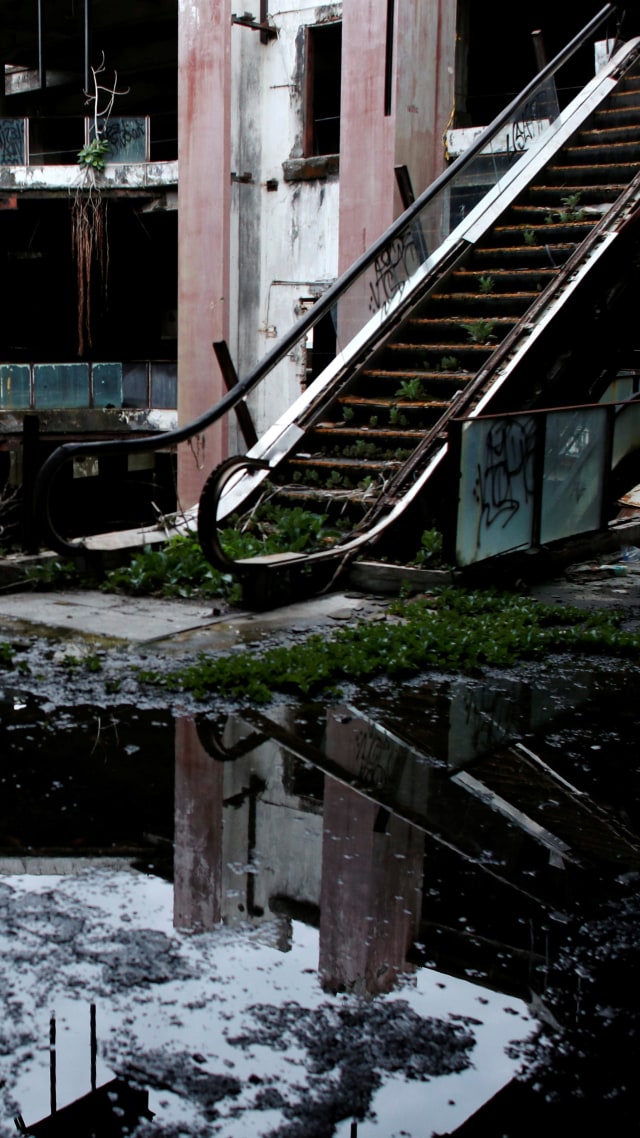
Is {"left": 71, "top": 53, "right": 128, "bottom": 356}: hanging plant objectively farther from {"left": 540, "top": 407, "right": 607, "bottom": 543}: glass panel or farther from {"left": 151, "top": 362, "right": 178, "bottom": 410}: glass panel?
{"left": 540, "top": 407, "right": 607, "bottom": 543}: glass panel

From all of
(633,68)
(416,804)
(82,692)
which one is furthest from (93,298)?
(416,804)

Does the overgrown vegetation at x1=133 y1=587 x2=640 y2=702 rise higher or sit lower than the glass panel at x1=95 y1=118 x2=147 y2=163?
lower

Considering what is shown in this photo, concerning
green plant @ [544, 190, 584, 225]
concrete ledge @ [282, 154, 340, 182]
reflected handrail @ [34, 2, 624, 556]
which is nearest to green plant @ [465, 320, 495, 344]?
reflected handrail @ [34, 2, 624, 556]

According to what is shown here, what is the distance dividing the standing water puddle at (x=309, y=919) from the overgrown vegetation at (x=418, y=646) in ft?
1.45

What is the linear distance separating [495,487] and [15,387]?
14.2 m

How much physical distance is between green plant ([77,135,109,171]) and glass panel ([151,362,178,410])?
3.71 meters

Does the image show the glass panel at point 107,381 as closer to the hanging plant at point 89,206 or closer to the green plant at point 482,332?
the hanging plant at point 89,206

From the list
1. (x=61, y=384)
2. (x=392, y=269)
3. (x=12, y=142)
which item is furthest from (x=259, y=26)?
(x=392, y=269)

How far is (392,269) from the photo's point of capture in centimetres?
1188

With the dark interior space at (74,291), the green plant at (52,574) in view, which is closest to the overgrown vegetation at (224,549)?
the green plant at (52,574)

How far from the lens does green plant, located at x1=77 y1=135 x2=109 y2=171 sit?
2073 centimetres

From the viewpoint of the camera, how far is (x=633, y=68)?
15.0 m

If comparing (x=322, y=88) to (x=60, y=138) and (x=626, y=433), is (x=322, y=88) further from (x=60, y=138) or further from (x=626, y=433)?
(x=626, y=433)

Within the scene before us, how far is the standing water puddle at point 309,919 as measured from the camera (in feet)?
9.18
